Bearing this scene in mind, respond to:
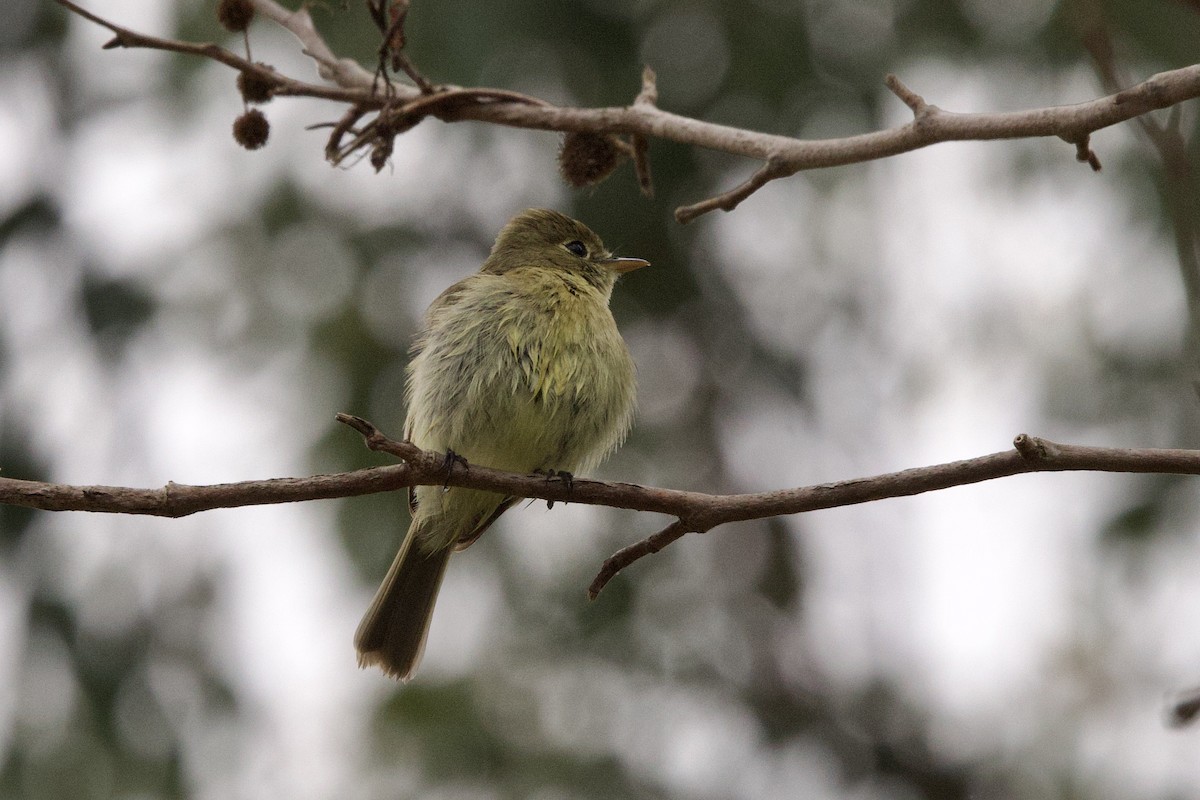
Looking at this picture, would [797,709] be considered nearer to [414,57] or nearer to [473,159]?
[473,159]

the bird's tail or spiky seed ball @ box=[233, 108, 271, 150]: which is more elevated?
spiky seed ball @ box=[233, 108, 271, 150]

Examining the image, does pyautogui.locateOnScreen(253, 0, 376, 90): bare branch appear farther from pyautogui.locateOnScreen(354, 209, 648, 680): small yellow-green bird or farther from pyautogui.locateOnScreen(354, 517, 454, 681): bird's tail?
pyautogui.locateOnScreen(354, 517, 454, 681): bird's tail

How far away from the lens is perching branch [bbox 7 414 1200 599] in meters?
2.76

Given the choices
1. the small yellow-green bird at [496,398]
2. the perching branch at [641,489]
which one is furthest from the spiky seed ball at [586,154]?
the perching branch at [641,489]

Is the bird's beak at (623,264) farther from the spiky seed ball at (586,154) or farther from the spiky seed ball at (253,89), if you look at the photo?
the spiky seed ball at (253,89)

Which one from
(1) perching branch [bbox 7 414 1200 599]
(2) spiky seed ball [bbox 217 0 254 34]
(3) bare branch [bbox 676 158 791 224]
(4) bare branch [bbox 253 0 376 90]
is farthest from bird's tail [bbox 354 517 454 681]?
A: (3) bare branch [bbox 676 158 791 224]

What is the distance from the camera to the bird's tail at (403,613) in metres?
5.05

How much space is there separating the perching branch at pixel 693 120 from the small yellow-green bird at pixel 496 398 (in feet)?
3.07

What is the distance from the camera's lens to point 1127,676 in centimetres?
677

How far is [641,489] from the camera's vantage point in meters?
3.21

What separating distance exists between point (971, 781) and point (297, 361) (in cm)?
391

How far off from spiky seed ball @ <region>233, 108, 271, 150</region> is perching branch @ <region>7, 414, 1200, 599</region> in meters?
1.22

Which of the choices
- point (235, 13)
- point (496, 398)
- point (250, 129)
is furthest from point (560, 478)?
point (235, 13)

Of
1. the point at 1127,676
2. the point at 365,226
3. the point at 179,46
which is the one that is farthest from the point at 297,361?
the point at 1127,676
